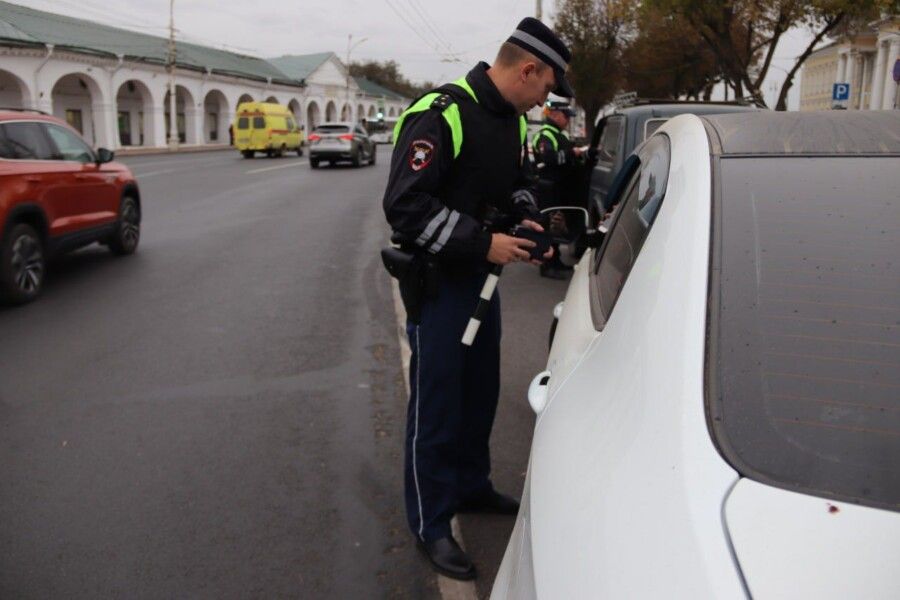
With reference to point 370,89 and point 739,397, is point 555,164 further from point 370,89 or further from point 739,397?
point 370,89

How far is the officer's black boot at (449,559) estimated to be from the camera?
3.06m

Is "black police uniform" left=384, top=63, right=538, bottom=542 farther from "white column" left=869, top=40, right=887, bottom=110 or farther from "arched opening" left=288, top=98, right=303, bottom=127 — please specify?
"arched opening" left=288, top=98, right=303, bottom=127

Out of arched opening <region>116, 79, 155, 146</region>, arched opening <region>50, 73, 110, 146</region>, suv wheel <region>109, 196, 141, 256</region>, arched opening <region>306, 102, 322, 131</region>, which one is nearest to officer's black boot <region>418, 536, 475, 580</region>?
suv wheel <region>109, 196, 141, 256</region>

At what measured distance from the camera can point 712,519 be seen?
1.22m

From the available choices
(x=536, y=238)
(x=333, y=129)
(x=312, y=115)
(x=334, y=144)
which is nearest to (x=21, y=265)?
(x=536, y=238)

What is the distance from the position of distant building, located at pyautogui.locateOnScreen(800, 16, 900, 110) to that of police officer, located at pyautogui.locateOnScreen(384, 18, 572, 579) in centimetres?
2312

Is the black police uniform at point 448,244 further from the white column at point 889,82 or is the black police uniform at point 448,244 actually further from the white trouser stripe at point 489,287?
the white column at point 889,82

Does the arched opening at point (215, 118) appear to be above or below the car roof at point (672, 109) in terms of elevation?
above

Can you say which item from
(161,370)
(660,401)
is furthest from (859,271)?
(161,370)

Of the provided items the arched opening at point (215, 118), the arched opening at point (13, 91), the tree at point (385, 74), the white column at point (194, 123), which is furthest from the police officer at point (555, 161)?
the tree at point (385, 74)

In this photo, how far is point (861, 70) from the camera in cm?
4897

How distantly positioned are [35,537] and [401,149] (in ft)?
7.17

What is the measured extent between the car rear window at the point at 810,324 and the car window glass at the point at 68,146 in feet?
26.6

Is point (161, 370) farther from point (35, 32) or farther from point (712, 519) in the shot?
point (35, 32)
